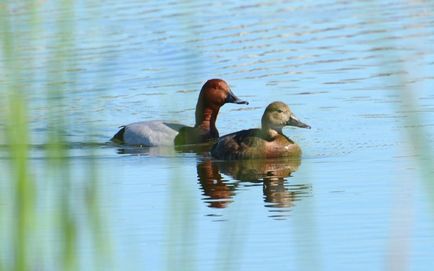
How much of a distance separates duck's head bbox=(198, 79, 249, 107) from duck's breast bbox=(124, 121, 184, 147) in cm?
61

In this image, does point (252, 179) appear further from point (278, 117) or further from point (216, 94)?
point (216, 94)

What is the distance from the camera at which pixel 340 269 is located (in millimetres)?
7547

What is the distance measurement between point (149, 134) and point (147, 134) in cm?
3

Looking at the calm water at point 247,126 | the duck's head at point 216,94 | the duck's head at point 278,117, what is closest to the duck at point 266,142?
the duck's head at point 278,117

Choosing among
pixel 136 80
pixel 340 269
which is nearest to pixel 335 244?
pixel 340 269

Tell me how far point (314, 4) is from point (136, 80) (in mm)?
6054

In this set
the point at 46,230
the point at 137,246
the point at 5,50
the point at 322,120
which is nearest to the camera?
the point at 5,50

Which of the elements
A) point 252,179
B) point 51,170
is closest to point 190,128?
point 252,179

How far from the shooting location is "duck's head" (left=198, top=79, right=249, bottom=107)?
14.7 meters

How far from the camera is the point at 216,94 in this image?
583 inches

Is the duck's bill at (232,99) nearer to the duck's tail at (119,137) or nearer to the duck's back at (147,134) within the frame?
the duck's back at (147,134)

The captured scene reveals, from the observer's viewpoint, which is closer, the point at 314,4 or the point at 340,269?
the point at 340,269

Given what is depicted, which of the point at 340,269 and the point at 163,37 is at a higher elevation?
the point at 163,37

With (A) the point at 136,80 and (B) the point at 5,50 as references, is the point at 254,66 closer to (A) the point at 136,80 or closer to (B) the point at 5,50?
(A) the point at 136,80
